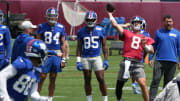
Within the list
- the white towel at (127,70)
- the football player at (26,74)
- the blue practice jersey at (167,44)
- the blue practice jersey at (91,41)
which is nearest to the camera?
the football player at (26,74)

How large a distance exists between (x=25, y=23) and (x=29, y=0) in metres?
28.7

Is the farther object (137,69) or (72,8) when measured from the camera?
(72,8)

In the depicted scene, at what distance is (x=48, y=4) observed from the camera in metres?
37.6

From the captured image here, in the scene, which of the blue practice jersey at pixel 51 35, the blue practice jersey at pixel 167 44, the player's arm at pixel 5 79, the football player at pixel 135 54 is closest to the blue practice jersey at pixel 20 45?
the blue practice jersey at pixel 51 35

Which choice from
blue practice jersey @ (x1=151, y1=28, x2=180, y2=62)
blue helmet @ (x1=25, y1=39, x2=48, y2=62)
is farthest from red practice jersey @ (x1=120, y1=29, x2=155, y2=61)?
blue helmet @ (x1=25, y1=39, x2=48, y2=62)

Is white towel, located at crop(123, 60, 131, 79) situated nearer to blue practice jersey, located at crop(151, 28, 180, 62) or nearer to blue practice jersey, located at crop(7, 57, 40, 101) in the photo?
blue practice jersey, located at crop(151, 28, 180, 62)

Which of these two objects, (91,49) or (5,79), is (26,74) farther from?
(91,49)

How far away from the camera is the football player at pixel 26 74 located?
7586 mm

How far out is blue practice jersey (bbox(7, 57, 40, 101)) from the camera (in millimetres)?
7719

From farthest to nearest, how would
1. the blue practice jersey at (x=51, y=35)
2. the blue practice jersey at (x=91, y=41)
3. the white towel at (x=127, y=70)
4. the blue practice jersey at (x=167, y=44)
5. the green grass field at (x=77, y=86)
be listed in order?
the green grass field at (x=77, y=86) < the blue practice jersey at (x=51, y=35) < the blue practice jersey at (x=167, y=44) < the blue practice jersey at (x=91, y=41) < the white towel at (x=127, y=70)

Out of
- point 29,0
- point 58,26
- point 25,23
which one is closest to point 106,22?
point 29,0

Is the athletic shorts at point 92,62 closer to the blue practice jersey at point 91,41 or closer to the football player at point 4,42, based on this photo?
the blue practice jersey at point 91,41

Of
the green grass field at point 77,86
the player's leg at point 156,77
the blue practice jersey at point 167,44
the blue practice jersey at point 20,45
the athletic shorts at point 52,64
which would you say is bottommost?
the green grass field at point 77,86

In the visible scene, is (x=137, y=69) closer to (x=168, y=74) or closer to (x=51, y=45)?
(x=168, y=74)
